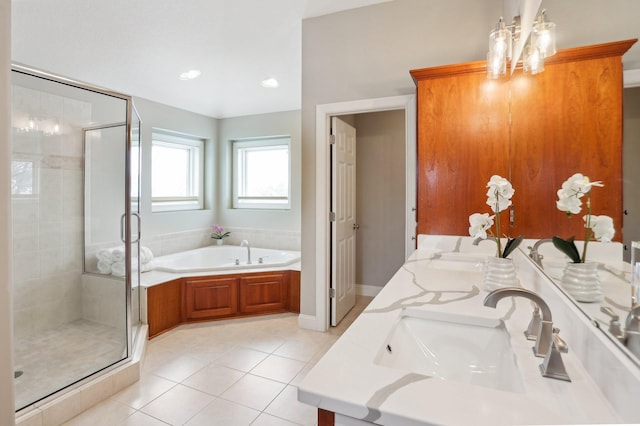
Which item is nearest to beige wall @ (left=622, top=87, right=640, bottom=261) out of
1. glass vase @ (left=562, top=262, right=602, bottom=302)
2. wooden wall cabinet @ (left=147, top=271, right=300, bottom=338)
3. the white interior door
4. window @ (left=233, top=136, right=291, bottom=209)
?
glass vase @ (left=562, top=262, right=602, bottom=302)

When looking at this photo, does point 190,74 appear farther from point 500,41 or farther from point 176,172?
point 500,41

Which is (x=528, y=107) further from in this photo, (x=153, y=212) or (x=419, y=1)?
(x=153, y=212)

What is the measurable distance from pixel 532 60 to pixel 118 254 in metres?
2.99

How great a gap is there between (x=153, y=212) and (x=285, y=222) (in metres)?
1.58

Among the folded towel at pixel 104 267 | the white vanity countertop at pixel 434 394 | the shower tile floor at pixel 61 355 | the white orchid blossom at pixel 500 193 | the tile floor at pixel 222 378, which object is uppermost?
the white orchid blossom at pixel 500 193

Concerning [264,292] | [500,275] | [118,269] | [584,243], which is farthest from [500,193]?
[118,269]

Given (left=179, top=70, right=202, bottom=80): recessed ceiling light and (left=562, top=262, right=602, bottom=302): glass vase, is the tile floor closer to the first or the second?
(left=562, top=262, right=602, bottom=302): glass vase

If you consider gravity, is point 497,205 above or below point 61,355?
above

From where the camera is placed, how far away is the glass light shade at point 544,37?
1238mm

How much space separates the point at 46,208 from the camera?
269 centimetres

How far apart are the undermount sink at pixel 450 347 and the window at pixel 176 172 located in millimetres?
3743

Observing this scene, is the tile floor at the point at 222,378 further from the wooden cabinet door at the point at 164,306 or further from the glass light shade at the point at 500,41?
the glass light shade at the point at 500,41

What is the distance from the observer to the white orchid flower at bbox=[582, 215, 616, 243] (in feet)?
2.53

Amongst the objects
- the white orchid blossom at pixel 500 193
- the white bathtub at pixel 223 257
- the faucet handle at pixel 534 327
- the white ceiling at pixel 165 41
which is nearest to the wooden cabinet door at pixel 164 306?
the white bathtub at pixel 223 257
